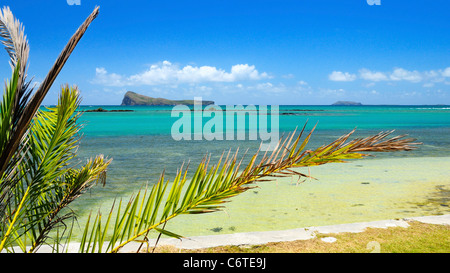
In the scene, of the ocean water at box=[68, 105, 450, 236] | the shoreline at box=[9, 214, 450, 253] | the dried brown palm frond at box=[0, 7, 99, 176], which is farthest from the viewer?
the ocean water at box=[68, 105, 450, 236]

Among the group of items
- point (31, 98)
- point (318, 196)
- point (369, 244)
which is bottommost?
point (318, 196)

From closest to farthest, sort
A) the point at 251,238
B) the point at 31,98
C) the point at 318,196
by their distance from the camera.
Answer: the point at 31,98, the point at 251,238, the point at 318,196

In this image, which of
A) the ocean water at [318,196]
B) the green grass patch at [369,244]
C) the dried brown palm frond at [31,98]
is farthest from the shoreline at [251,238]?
the dried brown palm frond at [31,98]

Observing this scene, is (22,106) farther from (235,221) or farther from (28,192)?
(235,221)

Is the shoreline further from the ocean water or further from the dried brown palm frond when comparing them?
the dried brown palm frond

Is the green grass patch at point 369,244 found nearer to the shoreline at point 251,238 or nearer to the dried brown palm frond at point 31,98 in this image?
the shoreline at point 251,238

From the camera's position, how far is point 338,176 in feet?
34.3

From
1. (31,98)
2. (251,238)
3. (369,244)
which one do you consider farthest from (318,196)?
(31,98)

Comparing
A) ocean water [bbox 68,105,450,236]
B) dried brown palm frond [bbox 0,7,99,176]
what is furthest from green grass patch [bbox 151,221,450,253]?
dried brown palm frond [bbox 0,7,99,176]

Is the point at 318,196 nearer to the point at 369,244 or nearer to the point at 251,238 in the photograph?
the point at 369,244

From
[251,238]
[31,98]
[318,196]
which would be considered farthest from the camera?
[318,196]

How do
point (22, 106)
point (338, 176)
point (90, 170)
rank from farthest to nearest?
point (338, 176), point (90, 170), point (22, 106)

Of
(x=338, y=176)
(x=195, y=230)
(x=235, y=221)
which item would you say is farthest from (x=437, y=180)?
(x=195, y=230)
